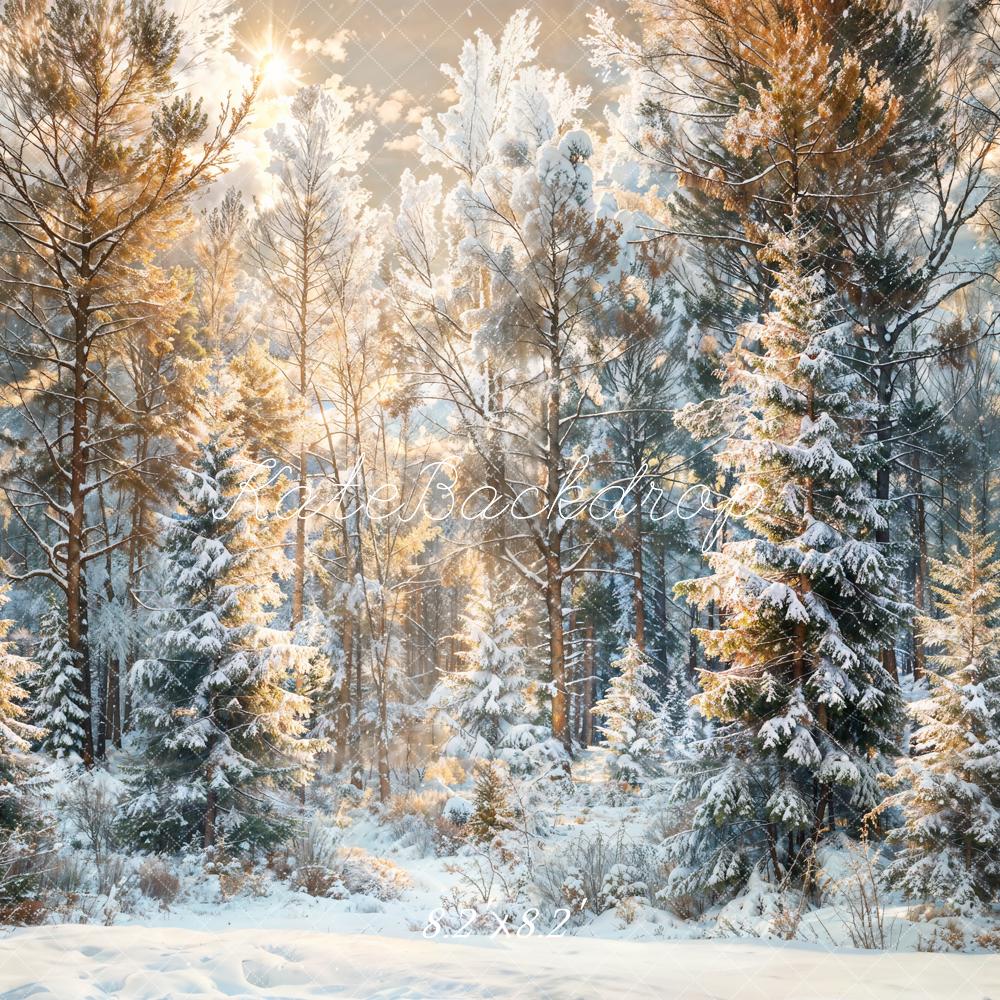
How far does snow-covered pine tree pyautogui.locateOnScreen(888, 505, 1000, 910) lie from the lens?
522 centimetres

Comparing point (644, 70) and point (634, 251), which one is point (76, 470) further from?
point (634, 251)

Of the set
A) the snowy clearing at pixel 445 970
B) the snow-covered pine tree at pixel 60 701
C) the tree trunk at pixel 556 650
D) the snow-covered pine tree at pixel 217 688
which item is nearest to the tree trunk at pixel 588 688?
the tree trunk at pixel 556 650

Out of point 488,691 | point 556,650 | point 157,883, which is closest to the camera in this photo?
point 157,883

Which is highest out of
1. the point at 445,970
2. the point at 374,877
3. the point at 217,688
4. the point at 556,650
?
the point at 556,650

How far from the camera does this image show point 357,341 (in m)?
13.6

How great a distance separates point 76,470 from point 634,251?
11695mm

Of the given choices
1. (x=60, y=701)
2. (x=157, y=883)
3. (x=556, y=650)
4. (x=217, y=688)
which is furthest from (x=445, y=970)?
(x=60, y=701)

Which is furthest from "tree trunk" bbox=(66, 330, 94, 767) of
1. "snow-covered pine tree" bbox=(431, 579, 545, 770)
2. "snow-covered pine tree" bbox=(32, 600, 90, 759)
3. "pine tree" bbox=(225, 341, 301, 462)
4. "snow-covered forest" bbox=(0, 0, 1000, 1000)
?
"snow-covered pine tree" bbox=(431, 579, 545, 770)

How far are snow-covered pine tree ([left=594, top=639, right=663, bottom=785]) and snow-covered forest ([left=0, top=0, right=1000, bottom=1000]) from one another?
0.31 feet

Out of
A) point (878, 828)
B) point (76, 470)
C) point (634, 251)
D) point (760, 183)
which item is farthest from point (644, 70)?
point (878, 828)

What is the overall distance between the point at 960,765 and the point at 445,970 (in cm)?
446

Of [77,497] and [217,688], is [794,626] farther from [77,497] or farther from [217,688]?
[77,497]

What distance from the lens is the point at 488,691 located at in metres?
14.7

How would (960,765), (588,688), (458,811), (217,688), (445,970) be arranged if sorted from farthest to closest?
(588,688) → (458,811) → (217,688) → (960,765) → (445,970)
